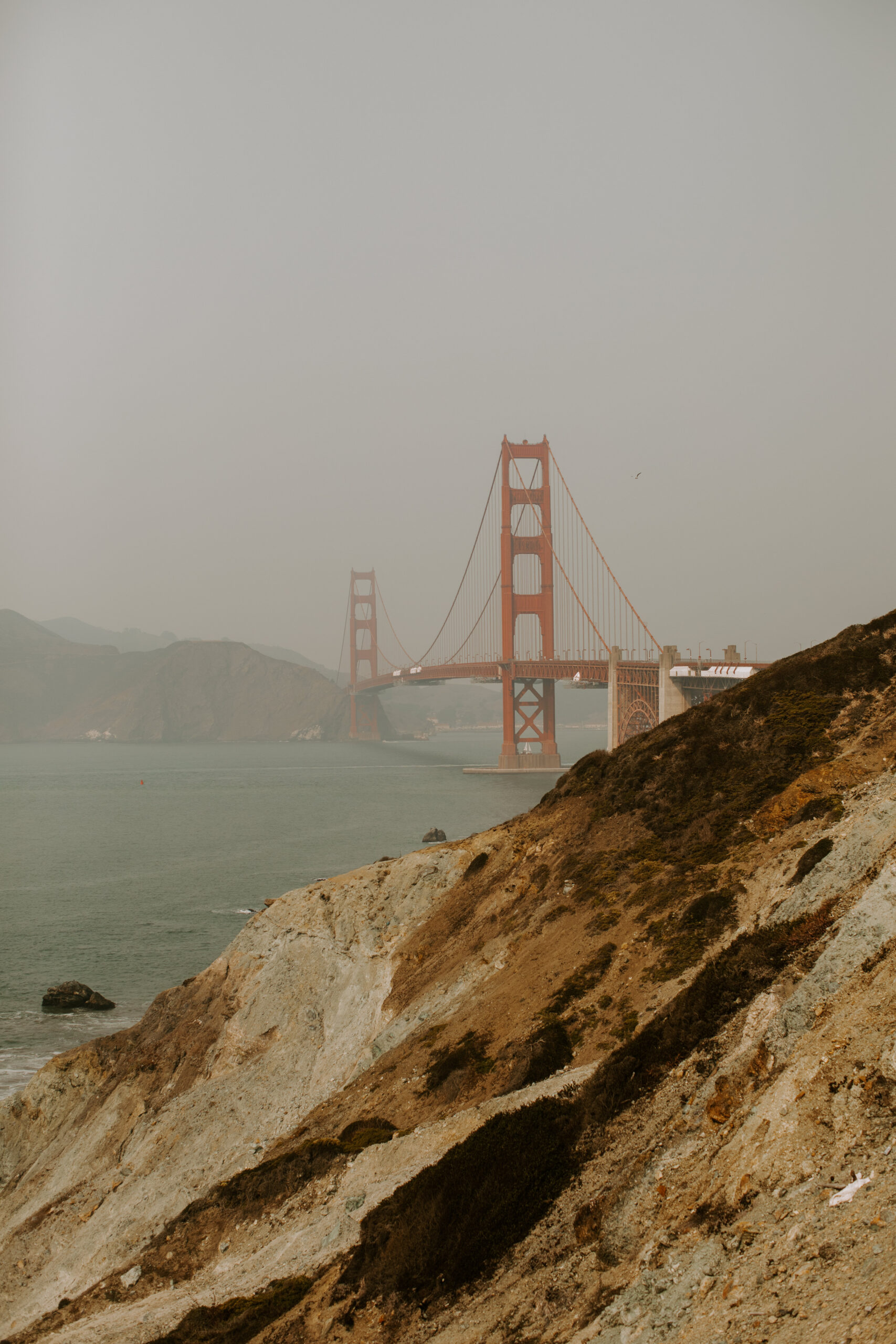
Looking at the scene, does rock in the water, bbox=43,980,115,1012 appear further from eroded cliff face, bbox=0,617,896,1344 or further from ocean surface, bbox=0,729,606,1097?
eroded cliff face, bbox=0,617,896,1344

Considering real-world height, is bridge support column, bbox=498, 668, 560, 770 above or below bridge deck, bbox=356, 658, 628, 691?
below

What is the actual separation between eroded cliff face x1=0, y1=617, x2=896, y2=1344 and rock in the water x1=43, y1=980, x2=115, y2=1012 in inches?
323

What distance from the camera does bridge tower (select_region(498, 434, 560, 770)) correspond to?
91.4 meters

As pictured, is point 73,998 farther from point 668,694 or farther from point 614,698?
point 614,698

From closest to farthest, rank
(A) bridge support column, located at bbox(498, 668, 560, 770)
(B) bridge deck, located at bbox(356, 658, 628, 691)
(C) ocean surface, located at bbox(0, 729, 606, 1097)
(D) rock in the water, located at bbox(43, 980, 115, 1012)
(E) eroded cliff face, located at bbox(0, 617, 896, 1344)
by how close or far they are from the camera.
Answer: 1. (E) eroded cliff face, located at bbox(0, 617, 896, 1344)
2. (D) rock in the water, located at bbox(43, 980, 115, 1012)
3. (C) ocean surface, located at bbox(0, 729, 606, 1097)
4. (B) bridge deck, located at bbox(356, 658, 628, 691)
5. (A) bridge support column, located at bbox(498, 668, 560, 770)

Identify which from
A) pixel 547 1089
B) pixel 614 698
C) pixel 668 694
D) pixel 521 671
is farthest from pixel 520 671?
pixel 547 1089

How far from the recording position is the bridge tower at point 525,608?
91375mm

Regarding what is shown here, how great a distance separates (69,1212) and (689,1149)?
14.7 m

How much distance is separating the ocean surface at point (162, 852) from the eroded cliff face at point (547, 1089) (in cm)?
880

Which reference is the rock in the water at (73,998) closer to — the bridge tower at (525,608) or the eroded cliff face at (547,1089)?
the eroded cliff face at (547,1089)

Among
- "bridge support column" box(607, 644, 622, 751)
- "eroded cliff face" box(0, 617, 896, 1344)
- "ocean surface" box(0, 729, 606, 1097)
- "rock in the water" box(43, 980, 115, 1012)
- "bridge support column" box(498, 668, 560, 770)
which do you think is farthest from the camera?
"bridge support column" box(498, 668, 560, 770)

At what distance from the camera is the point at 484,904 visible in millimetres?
18906

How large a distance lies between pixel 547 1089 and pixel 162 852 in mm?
51079

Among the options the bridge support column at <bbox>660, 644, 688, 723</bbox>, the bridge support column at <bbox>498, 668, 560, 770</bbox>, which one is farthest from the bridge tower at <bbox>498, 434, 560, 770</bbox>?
the bridge support column at <bbox>660, 644, 688, 723</bbox>
